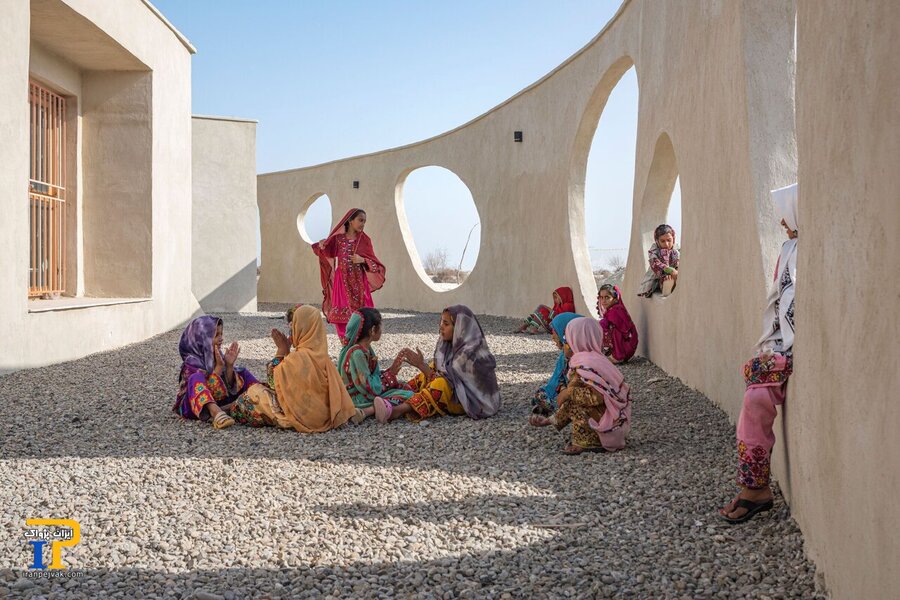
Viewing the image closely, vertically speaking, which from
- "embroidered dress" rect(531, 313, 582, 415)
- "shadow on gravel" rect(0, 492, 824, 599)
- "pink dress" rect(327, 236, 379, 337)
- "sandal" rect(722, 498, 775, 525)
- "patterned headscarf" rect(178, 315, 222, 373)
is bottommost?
"shadow on gravel" rect(0, 492, 824, 599)

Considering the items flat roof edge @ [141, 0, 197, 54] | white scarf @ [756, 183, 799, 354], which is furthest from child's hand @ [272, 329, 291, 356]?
flat roof edge @ [141, 0, 197, 54]

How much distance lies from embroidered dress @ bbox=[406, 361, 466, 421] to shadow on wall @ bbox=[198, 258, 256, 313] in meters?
10.3

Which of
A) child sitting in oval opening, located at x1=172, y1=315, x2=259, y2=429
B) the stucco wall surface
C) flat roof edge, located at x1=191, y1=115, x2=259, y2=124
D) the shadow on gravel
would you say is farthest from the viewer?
flat roof edge, located at x1=191, y1=115, x2=259, y2=124

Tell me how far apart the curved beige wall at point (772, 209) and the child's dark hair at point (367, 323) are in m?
2.03

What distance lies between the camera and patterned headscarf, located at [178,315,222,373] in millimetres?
4719

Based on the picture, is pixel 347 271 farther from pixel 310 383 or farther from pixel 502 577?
pixel 502 577

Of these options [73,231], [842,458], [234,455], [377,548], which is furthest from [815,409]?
[73,231]

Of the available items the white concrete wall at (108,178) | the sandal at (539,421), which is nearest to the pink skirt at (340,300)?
the white concrete wall at (108,178)

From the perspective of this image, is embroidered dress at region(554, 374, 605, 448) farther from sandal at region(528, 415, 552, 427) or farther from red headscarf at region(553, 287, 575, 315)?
red headscarf at region(553, 287, 575, 315)

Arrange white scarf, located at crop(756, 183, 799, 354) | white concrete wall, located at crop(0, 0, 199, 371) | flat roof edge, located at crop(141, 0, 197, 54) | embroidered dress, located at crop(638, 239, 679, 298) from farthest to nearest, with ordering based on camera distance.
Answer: flat roof edge, located at crop(141, 0, 197, 54) < embroidered dress, located at crop(638, 239, 679, 298) < white concrete wall, located at crop(0, 0, 199, 371) < white scarf, located at crop(756, 183, 799, 354)

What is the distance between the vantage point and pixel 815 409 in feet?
7.68

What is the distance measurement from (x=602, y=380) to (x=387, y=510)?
138cm

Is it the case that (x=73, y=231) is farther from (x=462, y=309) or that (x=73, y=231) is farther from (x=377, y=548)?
(x=377, y=548)

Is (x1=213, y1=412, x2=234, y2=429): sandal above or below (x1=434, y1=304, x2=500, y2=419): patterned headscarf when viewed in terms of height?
below
